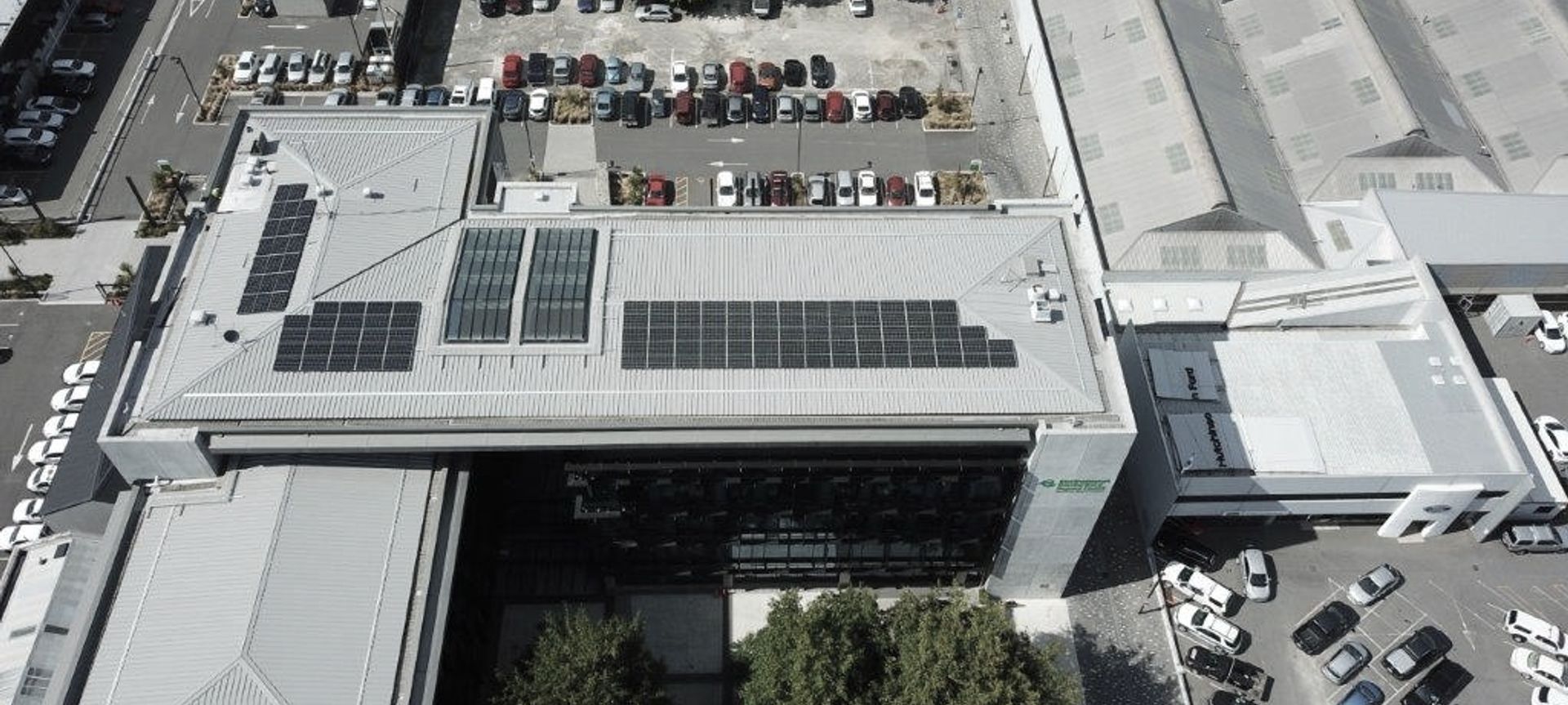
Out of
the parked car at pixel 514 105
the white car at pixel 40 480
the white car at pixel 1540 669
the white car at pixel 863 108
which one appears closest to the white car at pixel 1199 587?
the white car at pixel 1540 669

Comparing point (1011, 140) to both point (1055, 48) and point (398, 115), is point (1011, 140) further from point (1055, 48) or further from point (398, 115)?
point (398, 115)

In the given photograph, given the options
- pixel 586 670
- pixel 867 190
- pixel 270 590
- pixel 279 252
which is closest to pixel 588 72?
pixel 867 190

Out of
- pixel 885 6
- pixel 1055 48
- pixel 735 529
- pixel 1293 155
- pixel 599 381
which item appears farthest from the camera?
pixel 885 6

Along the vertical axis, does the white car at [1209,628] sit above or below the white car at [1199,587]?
below

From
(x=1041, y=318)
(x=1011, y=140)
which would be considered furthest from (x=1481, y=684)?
(x=1011, y=140)

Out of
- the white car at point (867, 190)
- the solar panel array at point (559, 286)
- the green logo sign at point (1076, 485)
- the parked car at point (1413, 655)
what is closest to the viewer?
the solar panel array at point (559, 286)

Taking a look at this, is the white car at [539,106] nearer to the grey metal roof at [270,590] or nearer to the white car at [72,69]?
the white car at [72,69]

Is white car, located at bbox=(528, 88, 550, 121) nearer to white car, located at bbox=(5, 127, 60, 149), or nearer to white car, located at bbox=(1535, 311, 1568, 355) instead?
white car, located at bbox=(5, 127, 60, 149)

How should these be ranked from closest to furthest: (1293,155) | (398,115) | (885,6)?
1. (398,115)
2. (1293,155)
3. (885,6)
